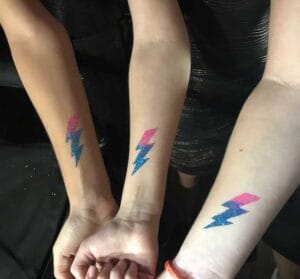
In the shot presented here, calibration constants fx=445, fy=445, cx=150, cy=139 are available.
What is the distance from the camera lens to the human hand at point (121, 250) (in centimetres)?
64

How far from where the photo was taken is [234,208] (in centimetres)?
62

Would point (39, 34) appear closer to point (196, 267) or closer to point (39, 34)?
point (39, 34)

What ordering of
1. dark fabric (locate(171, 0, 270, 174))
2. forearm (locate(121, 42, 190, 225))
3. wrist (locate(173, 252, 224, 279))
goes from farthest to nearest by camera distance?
dark fabric (locate(171, 0, 270, 174)) < forearm (locate(121, 42, 190, 225)) < wrist (locate(173, 252, 224, 279))

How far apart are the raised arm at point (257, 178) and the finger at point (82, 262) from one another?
0.13 metres

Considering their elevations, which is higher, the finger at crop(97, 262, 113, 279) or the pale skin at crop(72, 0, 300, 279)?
the pale skin at crop(72, 0, 300, 279)

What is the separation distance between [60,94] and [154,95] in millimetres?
180

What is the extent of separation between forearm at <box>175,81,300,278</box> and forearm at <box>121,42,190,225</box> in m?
0.11

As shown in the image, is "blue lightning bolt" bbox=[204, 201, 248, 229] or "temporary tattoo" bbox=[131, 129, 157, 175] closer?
"blue lightning bolt" bbox=[204, 201, 248, 229]

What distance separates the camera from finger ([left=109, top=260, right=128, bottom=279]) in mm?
617

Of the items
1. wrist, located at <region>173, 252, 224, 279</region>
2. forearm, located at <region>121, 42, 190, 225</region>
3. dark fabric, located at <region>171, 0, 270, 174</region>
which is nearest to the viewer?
wrist, located at <region>173, 252, 224, 279</region>

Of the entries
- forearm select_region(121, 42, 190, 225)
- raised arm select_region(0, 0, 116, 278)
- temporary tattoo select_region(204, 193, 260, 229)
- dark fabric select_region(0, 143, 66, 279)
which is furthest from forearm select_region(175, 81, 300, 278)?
dark fabric select_region(0, 143, 66, 279)

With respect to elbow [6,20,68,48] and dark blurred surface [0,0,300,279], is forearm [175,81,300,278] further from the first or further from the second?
elbow [6,20,68,48]

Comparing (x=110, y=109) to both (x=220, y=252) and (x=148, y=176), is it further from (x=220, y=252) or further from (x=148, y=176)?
(x=220, y=252)

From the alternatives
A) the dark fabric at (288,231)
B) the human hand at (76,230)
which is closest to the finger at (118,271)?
the human hand at (76,230)
